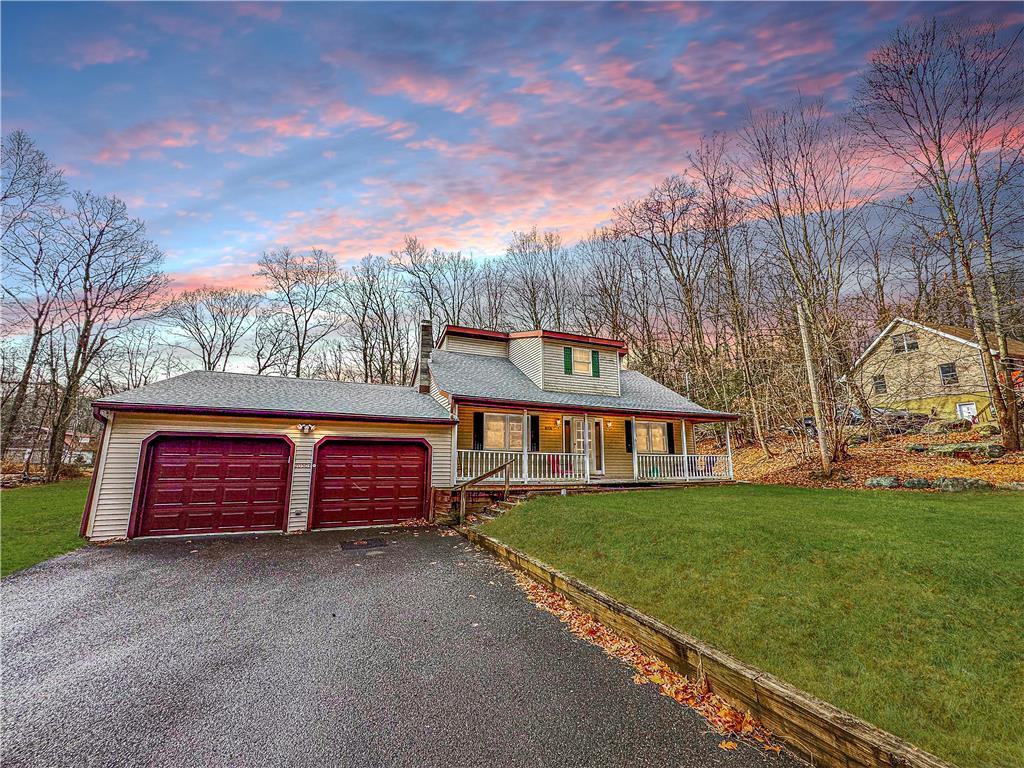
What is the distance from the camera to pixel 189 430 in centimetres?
1010

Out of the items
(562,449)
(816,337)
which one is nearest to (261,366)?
(562,449)

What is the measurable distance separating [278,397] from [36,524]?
20.6 ft

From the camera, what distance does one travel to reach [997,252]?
12867 mm

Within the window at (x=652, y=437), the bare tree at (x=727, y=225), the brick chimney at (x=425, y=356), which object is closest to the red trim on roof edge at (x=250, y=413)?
the brick chimney at (x=425, y=356)

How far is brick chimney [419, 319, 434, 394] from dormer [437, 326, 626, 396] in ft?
5.78

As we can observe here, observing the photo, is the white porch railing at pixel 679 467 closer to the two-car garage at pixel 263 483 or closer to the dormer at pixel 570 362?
the dormer at pixel 570 362

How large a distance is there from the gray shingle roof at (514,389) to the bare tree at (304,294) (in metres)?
16.6

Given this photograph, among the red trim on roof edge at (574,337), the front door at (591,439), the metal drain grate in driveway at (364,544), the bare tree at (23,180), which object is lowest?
the metal drain grate in driveway at (364,544)

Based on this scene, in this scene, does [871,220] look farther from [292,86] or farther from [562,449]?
[292,86]

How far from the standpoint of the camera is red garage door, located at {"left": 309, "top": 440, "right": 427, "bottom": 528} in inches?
440

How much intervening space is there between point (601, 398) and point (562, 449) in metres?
2.70

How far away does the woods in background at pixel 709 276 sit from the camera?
13406 millimetres

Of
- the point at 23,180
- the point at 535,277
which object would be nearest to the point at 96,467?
the point at 23,180

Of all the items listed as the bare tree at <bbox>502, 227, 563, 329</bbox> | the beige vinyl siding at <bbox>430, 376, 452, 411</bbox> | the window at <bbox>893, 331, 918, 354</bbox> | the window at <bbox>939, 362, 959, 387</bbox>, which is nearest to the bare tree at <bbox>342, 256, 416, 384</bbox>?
the bare tree at <bbox>502, 227, 563, 329</bbox>
